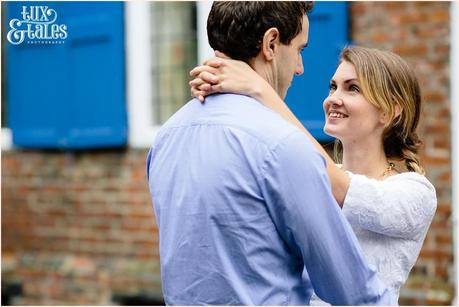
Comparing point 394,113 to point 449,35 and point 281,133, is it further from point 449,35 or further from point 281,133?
point 449,35

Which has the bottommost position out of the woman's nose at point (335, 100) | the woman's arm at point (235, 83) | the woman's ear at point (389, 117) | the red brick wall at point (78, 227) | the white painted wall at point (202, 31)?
the red brick wall at point (78, 227)

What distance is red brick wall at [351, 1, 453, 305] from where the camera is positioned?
4914mm

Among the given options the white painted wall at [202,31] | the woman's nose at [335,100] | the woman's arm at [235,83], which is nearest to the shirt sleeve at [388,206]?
the woman's arm at [235,83]

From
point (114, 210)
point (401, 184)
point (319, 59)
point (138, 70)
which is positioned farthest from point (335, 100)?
point (114, 210)

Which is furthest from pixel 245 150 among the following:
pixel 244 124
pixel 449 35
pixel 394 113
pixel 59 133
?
pixel 59 133

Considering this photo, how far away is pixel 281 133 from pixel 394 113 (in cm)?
58

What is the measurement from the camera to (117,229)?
657cm

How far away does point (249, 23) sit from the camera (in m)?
1.88

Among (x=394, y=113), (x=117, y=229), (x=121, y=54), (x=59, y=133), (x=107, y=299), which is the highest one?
(x=394, y=113)

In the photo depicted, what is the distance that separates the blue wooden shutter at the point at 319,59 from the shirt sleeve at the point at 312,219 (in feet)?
11.4

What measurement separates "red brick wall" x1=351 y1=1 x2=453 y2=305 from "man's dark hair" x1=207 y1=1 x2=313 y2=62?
122 inches

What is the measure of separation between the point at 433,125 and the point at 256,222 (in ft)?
11.1

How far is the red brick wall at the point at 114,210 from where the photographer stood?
195 inches

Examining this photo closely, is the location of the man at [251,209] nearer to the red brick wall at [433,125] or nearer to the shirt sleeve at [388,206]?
the shirt sleeve at [388,206]
